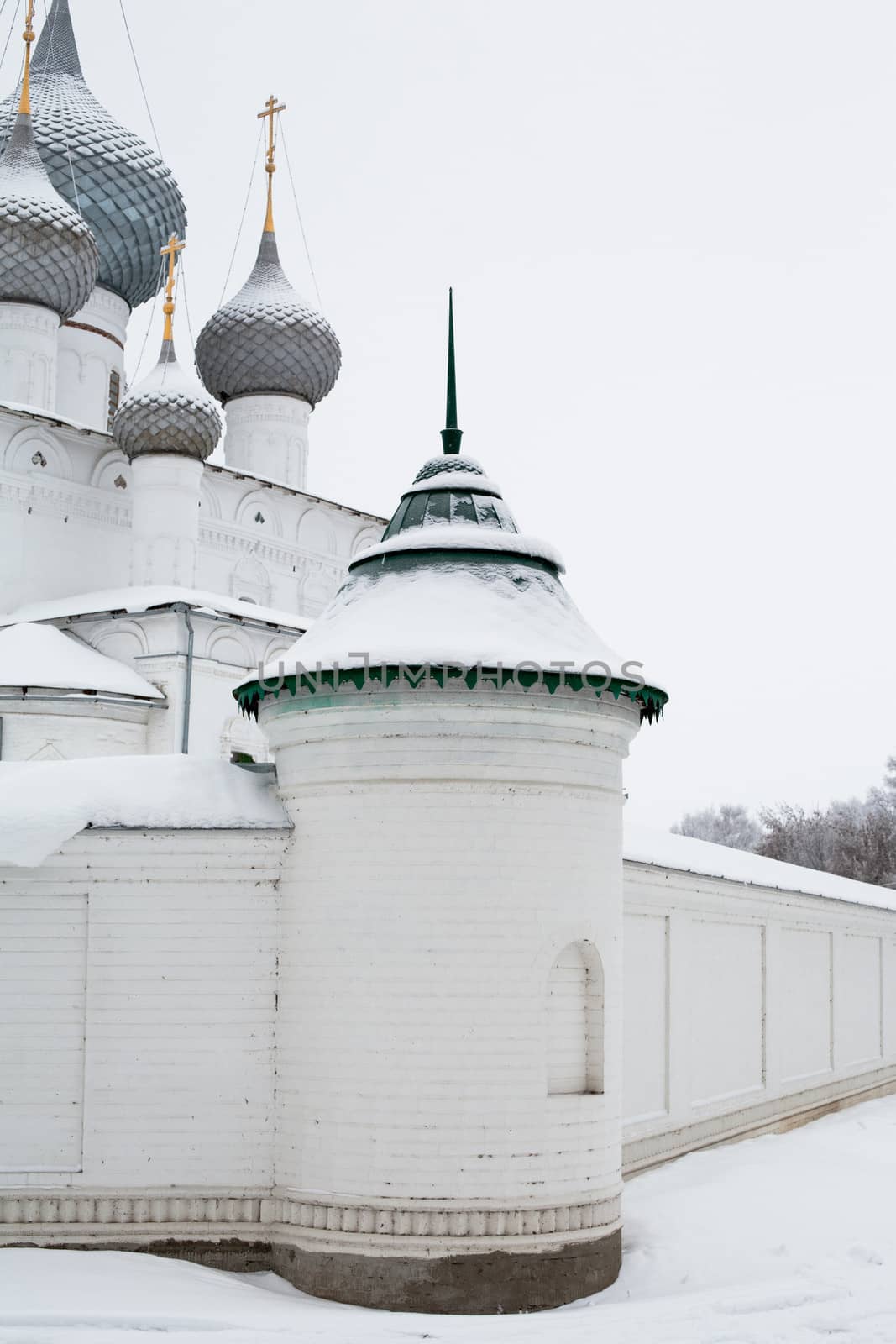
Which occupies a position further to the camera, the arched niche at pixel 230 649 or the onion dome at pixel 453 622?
the arched niche at pixel 230 649

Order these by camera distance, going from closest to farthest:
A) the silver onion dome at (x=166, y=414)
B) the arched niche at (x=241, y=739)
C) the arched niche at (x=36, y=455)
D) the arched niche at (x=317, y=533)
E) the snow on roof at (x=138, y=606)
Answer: the arched niche at (x=241, y=739)
the snow on roof at (x=138, y=606)
the silver onion dome at (x=166, y=414)
the arched niche at (x=36, y=455)
the arched niche at (x=317, y=533)

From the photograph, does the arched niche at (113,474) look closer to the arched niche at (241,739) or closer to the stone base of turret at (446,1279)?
the arched niche at (241,739)

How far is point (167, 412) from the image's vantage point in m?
20.3

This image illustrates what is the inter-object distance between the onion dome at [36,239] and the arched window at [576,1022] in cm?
1634

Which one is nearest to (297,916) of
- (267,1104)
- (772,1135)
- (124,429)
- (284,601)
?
(267,1104)

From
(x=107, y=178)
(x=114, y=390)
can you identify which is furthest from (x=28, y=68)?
(x=114, y=390)

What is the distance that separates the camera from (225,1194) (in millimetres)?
7562

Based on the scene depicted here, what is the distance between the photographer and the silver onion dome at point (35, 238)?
21.0 meters

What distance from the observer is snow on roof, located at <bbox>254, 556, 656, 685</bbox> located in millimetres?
7512

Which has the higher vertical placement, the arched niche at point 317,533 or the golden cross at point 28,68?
the golden cross at point 28,68

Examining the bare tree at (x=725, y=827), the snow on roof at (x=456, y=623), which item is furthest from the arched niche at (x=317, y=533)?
the bare tree at (x=725, y=827)

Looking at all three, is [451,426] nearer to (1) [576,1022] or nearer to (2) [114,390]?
(1) [576,1022]

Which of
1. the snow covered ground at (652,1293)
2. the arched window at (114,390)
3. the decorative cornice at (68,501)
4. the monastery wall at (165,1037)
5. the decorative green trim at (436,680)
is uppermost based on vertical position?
the arched window at (114,390)

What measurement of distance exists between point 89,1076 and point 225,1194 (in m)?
0.87
